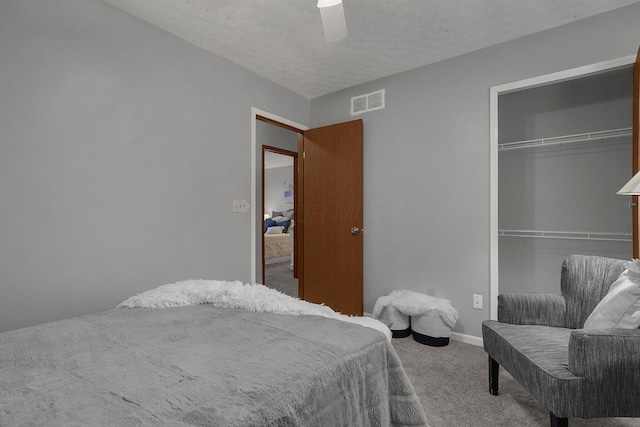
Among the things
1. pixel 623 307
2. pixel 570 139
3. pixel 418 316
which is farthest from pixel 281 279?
pixel 623 307

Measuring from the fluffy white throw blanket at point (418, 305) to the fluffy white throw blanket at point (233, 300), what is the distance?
116cm

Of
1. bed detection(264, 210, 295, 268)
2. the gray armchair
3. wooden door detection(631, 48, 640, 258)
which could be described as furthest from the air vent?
bed detection(264, 210, 295, 268)

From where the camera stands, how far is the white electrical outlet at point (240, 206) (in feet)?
9.61

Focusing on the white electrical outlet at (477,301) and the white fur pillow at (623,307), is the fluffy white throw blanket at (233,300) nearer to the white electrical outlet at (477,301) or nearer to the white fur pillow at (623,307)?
the white fur pillow at (623,307)

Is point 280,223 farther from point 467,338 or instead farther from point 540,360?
point 540,360

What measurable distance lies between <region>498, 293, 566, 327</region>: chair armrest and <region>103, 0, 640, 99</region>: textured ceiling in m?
1.97

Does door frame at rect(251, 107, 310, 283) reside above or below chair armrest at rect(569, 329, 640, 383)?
above

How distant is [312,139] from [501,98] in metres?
2.09

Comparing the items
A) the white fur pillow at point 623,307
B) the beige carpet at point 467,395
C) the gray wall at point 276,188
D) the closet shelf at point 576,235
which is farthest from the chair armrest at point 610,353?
the gray wall at point 276,188

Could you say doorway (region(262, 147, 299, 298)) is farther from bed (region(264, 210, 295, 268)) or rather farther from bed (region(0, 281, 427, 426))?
bed (region(0, 281, 427, 426))

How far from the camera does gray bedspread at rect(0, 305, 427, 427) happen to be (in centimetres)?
73

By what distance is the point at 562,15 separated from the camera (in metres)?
2.26

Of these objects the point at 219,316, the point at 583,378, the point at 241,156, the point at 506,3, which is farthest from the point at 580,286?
the point at 241,156

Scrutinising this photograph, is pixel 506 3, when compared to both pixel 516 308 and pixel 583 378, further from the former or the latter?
pixel 583 378
